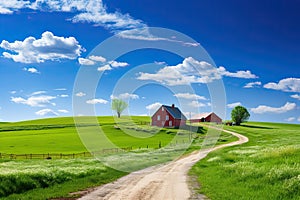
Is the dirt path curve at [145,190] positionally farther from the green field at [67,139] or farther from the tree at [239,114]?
the tree at [239,114]

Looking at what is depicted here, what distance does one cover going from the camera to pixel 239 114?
530 feet

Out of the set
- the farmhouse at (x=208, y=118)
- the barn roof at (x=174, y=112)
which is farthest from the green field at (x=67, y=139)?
the farmhouse at (x=208, y=118)

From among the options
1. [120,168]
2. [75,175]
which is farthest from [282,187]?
[120,168]

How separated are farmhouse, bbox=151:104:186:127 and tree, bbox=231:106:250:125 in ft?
138

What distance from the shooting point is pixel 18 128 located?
4924 inches

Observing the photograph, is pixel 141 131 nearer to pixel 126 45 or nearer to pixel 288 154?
pixel 126 45

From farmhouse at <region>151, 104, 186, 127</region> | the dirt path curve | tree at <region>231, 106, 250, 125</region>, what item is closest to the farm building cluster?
farmhouse at <region>151, 104, 186, 127</region>

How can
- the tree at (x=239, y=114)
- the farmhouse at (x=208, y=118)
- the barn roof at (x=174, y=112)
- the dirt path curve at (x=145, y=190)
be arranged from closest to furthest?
the dirt path curve at (x=145, y=190) → the barn roof at (x=174, y=112) → the tree at (x=239, y=114) → the farmhouse at (x=208, y=118)

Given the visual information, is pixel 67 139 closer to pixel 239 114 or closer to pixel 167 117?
A: pixel 167 117

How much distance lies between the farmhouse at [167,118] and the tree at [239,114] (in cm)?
4196

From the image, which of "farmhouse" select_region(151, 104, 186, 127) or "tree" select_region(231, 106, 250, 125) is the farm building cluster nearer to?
"farmhouse" select_region(151, 104, 186, 127)

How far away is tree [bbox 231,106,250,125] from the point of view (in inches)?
6324

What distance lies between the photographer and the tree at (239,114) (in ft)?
527

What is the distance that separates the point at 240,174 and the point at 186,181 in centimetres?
395
